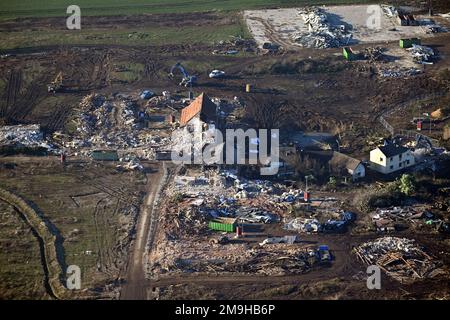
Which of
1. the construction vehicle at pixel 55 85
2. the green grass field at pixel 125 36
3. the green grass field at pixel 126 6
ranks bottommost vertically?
the construction vehicle at pixel 55 85

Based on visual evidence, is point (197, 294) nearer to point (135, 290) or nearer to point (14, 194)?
point (135, 290)

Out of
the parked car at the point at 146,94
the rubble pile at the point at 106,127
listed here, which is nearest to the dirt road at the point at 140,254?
the rubble pile at the point at 106,127

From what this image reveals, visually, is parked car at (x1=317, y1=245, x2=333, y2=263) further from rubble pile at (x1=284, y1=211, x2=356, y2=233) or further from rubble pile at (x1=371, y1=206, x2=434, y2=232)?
rubble pile at (x1=371, y1=206, x2=434, y2=232)

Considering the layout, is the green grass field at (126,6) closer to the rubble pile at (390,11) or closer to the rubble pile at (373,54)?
the rubble pile at (390,11)

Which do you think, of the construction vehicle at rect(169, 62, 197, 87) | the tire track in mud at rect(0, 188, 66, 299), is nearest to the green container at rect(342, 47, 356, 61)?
the construction vehicle at rect(169, 62, 197, 87)

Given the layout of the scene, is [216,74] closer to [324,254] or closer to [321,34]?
[321,34]

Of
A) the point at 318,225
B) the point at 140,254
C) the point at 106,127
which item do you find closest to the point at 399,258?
the point at 318,225
